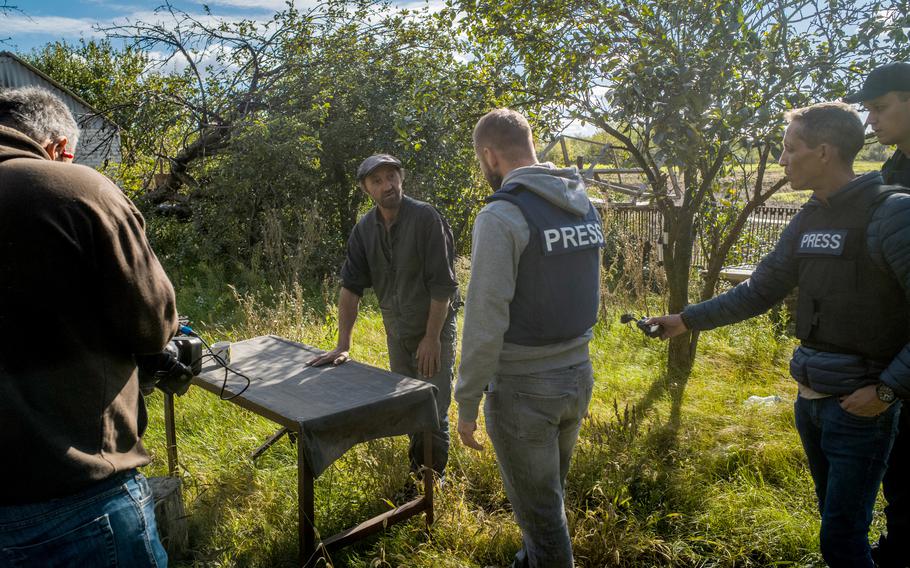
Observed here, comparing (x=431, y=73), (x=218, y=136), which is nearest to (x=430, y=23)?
(x=218, y=136)

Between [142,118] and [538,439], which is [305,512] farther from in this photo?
[142,118]

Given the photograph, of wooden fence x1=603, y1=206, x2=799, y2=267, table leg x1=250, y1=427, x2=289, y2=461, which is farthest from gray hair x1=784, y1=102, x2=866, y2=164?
wooden fence x1=603, y1=206, x2=799, y2=267

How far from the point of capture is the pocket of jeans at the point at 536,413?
246 centimetres

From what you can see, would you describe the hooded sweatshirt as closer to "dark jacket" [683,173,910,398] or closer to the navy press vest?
the navy press vest

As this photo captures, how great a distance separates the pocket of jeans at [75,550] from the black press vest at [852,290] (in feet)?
7.57

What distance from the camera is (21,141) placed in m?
1.78

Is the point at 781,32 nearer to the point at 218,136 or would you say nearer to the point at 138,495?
the point at 138,495

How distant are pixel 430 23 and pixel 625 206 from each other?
426 cm

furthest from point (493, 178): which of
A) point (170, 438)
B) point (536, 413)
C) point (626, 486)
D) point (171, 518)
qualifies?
point (170, 438)

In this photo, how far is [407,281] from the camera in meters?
3.85

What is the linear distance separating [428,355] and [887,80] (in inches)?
97.4

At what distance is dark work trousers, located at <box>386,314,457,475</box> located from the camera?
12.7ft

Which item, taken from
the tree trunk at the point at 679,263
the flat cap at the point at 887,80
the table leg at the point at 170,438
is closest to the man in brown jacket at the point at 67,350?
the table leg at the point at 170,438

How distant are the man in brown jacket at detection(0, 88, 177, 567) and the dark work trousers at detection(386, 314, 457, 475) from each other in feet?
7.05
